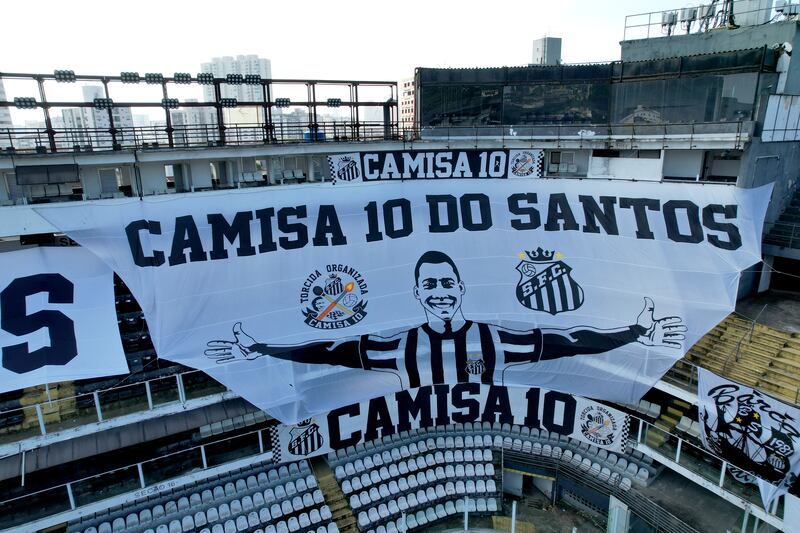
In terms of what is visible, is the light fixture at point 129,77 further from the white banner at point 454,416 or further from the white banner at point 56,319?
the white banner at point 454,416

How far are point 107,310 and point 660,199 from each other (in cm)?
1633

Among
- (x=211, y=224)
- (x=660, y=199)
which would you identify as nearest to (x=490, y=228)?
(x=660, y=199)

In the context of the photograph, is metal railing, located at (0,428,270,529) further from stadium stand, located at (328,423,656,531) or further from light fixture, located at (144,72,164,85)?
light fixture, located at (144,72,164,85)

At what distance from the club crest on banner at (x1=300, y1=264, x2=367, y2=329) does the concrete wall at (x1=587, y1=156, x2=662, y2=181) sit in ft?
39.5

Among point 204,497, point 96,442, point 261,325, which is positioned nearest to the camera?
point 96,442

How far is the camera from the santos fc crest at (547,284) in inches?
593

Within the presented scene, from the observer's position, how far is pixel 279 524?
14148 millimetres

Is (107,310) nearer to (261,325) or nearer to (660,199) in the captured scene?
(261,325)

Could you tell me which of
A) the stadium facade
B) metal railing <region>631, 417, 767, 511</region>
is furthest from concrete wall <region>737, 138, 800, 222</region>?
metal railing <region>631, 417, 767, 511</region>

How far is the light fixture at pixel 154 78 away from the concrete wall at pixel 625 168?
1740cm

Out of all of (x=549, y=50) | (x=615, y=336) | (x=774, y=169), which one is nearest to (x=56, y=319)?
(x=615, y=336)

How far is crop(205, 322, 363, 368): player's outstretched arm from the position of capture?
41.6ft

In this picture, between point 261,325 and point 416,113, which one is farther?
point 416,113

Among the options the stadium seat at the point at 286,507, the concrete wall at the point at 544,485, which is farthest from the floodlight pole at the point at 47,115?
the concrete wall at the point at 544,485
